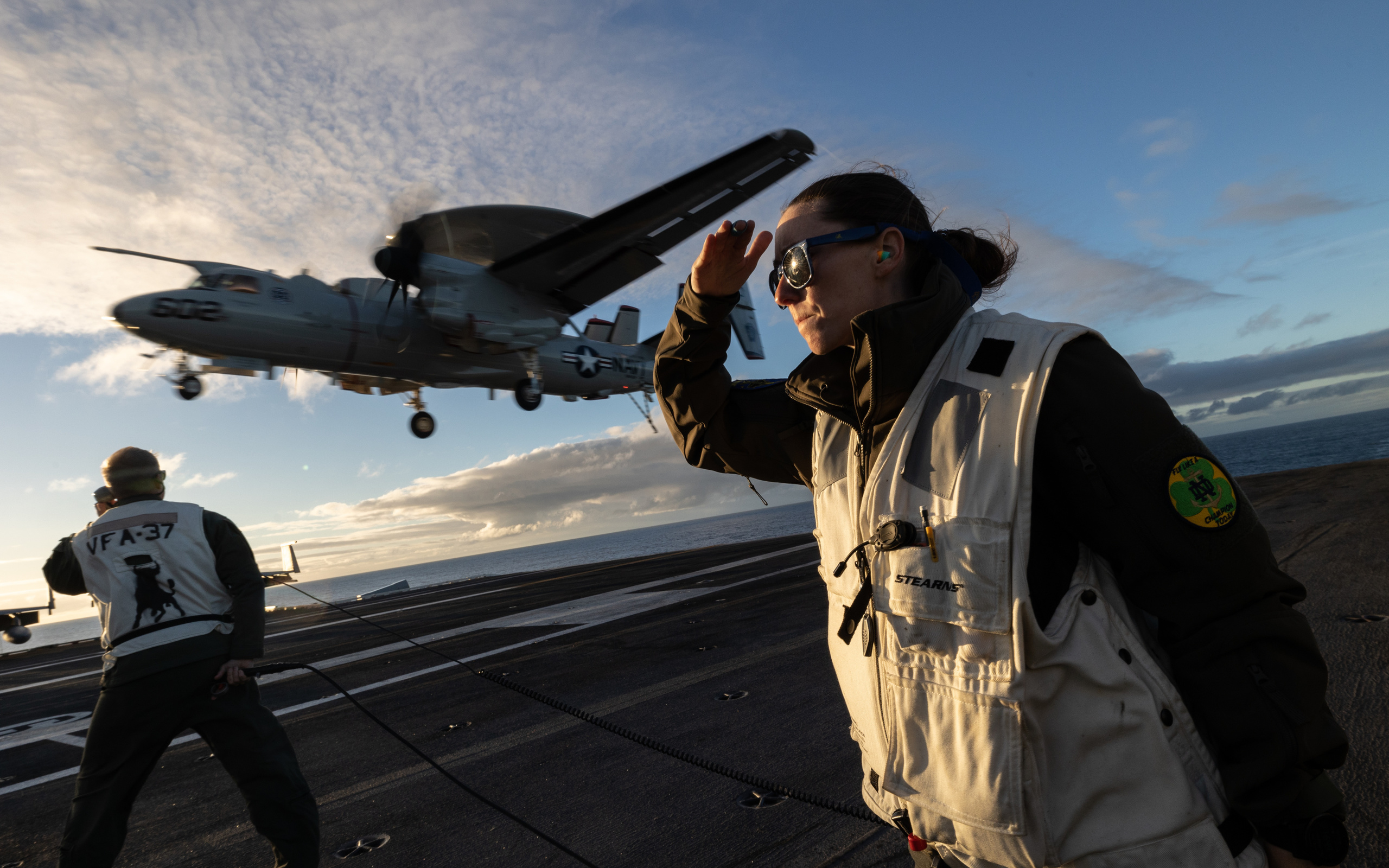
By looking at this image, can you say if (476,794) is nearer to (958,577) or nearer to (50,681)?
(958,577)

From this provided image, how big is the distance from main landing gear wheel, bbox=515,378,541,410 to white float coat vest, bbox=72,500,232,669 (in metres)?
16.8

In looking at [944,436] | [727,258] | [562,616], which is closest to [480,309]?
[562,616]

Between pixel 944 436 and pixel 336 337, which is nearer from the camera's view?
pixel 944 436

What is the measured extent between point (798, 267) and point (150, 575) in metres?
3.89

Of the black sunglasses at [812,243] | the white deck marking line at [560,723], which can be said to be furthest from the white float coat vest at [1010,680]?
the white deck marking line at [560,723]

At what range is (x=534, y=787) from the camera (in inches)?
154

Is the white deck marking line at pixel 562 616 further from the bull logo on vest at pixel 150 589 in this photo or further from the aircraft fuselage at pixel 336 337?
the aircraft fuselage at pixel 336 337

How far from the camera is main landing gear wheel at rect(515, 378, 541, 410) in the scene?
20.1 m

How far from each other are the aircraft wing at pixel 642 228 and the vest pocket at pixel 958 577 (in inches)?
605

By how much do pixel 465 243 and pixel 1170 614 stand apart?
18184 millimetres

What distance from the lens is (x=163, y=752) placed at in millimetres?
3184

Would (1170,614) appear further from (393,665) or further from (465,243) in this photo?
(465,243)

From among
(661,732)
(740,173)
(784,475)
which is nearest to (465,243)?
(740,173)

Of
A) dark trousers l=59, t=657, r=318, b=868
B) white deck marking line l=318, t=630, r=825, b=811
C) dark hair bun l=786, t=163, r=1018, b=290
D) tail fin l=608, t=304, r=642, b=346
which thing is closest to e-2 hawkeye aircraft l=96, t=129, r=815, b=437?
tail fin l=608, t=304, r=642, b=346
